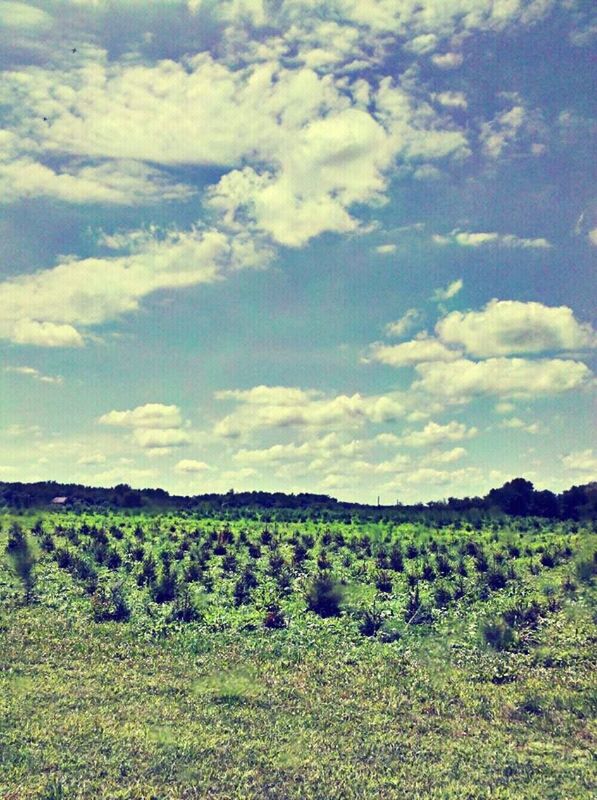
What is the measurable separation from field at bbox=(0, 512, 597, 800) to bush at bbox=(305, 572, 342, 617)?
3.1 inches

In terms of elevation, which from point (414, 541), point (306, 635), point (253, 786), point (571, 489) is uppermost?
point (571, 489)

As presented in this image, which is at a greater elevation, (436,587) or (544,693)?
(436,587)

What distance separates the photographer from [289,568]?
3691 centimetres

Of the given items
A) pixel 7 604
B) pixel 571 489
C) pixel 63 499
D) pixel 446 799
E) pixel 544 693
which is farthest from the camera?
pixel 63 499

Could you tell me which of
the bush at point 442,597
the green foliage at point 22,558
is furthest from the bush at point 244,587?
the green foliage at point 22,558

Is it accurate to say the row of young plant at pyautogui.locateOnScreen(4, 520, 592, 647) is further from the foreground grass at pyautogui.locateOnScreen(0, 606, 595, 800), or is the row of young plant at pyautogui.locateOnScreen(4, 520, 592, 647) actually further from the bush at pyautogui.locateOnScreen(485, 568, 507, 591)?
the foreground grass at pyautogui.locateOnScreen(0, 606, 595, 800)

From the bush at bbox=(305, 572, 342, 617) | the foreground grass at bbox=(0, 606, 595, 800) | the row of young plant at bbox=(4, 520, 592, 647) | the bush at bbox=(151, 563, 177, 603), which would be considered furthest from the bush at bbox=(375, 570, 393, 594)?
the bush at bbox=(151, 563, 177, 603)

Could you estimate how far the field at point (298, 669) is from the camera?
61.5 feet

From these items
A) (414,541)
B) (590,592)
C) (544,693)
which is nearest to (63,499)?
(414,541)

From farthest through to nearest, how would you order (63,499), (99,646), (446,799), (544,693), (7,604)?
(63,499)
(7,604)
(99,646)
(544,693)
(446,799)

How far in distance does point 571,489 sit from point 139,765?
43581 millimetres

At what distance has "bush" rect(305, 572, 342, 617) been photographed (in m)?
30.9

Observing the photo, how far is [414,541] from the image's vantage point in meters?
43.4

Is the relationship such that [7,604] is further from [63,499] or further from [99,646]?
[63,499]
